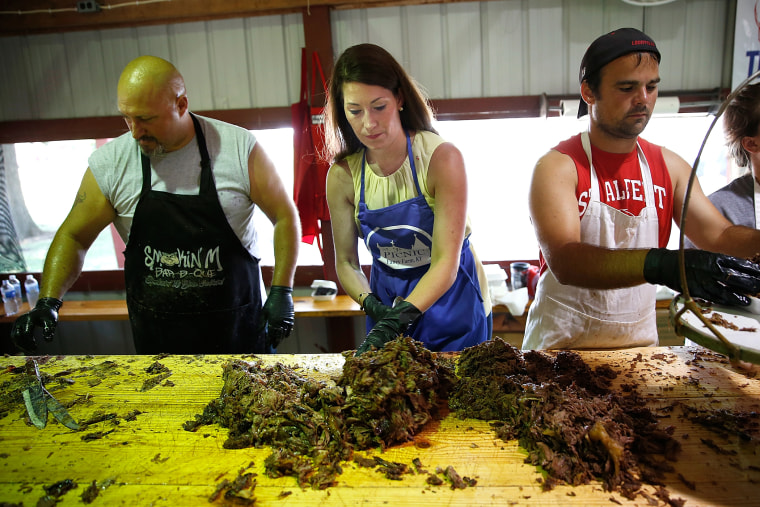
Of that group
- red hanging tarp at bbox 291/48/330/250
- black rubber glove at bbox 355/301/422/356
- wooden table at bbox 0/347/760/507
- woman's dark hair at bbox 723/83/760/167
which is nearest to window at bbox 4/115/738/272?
red hanging tarp at bbox 291/48/330/250

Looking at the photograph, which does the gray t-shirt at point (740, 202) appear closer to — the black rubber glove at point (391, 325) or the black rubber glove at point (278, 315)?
the black rubber glove at point (391, 325)

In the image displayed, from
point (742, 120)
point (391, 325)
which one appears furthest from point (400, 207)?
point (742, 120)

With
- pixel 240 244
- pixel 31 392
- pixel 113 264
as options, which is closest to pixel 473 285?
pixel 240 244

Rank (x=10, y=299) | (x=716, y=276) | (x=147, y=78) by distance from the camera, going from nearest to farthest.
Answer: (x=716, y=276) < (x=147, y=78) < (x=10, y=299)

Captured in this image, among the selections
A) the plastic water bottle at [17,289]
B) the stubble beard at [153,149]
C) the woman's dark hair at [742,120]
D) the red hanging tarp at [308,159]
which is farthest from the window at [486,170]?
the stubble beard at [153,149]

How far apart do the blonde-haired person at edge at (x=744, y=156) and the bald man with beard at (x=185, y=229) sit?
92.0 inches

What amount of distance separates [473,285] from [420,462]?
3.94 ft

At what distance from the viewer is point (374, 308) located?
228 centimetres

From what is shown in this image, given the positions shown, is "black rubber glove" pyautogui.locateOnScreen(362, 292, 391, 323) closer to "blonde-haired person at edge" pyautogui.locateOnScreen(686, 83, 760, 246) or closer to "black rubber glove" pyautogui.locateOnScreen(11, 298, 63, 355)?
"black rubber glove" pyautogui.locateOnScreen(11, 298, 63, 355)

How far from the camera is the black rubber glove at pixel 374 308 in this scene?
2.25 meters

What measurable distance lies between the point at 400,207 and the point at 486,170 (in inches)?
110

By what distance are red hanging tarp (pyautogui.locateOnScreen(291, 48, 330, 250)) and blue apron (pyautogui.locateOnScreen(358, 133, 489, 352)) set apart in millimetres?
2042

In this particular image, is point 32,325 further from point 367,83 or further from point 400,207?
point 367,83

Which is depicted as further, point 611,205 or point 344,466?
point 611,205
